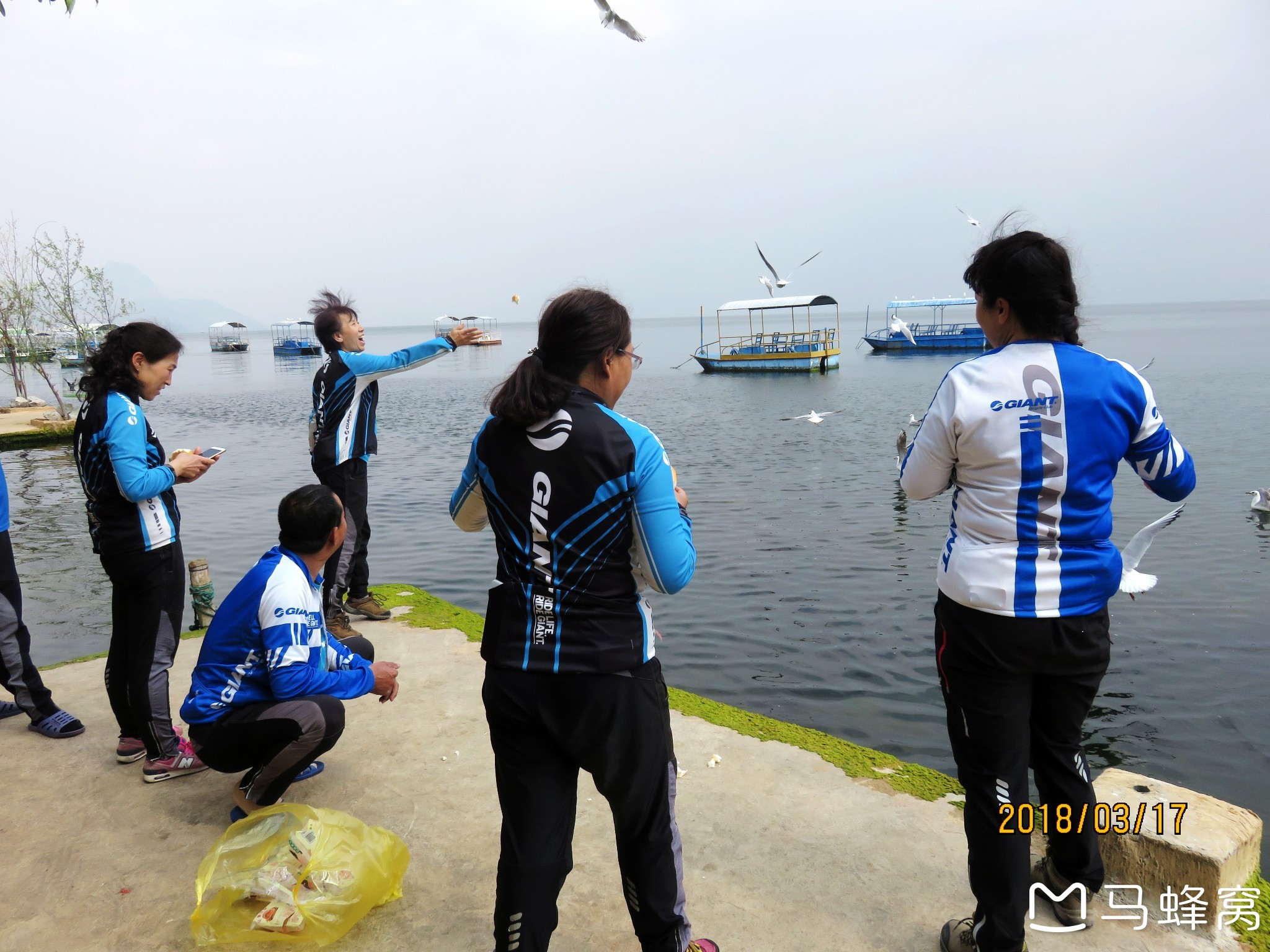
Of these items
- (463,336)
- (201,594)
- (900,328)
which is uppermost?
(900,328)

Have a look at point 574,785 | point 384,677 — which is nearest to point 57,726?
point 384,677

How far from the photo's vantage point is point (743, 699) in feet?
18.0

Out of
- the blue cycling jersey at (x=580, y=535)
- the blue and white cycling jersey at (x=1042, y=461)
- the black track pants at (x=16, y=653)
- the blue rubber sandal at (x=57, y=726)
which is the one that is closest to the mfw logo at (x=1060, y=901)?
the blue and white cycling jersey at (x=1042, y=461)

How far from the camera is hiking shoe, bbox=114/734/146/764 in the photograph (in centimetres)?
337

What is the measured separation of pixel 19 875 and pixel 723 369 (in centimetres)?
4144

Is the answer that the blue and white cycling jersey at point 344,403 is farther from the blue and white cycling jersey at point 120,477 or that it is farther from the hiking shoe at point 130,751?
the hiking shoe at point 130,751

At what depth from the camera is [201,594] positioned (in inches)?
228

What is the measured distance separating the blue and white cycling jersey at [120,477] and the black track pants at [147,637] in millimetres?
71

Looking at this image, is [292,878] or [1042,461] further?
[292,878]

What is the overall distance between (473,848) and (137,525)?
Answer: 176 cm

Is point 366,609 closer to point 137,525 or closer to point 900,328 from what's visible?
point 137,525

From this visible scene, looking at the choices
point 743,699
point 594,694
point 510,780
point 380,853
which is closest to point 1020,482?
point 594,694

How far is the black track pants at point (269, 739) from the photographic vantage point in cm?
272

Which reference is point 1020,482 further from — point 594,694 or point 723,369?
point 723,369
